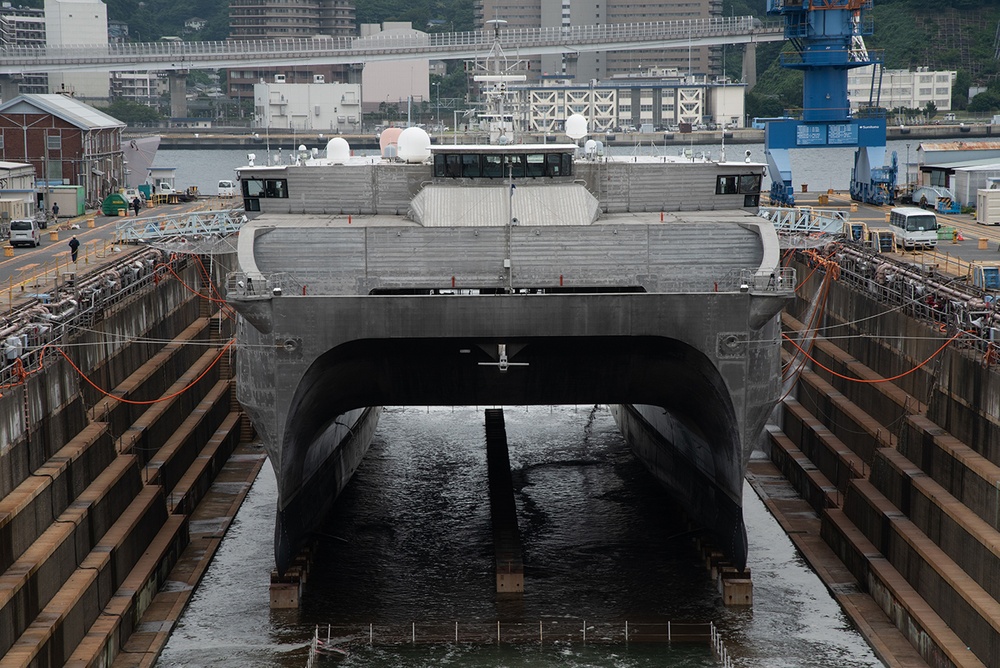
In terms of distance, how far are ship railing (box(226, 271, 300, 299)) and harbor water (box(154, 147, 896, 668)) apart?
6.72 meters

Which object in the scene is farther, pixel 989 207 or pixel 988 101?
pixel 988 101

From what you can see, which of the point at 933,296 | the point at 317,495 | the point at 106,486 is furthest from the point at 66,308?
the point at 933,296

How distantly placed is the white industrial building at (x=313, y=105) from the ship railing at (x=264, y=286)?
134m

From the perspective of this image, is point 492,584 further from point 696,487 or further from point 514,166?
point 514,166

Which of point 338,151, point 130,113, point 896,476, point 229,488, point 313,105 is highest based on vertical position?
point 313,105

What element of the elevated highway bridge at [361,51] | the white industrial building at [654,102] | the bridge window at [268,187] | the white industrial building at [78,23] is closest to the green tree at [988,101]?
the elevated highway bridge at [361,51]

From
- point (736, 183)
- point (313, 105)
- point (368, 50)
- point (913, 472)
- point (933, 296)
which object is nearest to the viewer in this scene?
point (913, 472)

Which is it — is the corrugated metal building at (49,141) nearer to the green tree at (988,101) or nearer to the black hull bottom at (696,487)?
the black hull bottom at (696,487)

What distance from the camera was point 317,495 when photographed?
31.3 m

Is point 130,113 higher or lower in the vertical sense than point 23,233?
higher

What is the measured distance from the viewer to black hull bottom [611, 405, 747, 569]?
27.5 metres

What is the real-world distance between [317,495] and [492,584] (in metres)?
5.28

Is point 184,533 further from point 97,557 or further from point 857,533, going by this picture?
point 857,533

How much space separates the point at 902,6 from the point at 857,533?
465 feet
